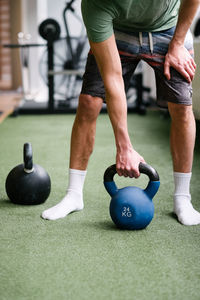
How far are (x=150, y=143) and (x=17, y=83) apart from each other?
5.79 meters

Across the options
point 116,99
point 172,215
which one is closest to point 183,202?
point 172,215

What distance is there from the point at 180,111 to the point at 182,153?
0.55 ft

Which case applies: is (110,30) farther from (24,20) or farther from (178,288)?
(24,20)

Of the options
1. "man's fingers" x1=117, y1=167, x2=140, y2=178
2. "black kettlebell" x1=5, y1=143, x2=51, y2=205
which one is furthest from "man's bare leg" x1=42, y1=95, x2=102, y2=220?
"man's fingers" x1=117, y1=167, x2=140, y2=178

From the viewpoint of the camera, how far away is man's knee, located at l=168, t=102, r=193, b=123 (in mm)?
1563

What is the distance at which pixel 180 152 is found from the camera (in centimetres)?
162

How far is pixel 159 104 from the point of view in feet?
5.49

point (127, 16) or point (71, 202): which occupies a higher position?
point (127, 16)

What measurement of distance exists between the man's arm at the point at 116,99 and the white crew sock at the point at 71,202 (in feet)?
1.22

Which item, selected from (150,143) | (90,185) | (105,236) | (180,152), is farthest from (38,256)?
(150,143)

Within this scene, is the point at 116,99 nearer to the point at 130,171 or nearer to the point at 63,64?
the point at 130,171

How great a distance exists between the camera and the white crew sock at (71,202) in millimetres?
1615

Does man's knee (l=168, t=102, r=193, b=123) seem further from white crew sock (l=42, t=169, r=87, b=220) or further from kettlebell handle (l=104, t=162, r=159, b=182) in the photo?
white crew sock (l=42, t=169, r=87, b=220)

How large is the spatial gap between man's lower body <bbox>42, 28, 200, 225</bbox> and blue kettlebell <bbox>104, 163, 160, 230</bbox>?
193 millimetres
